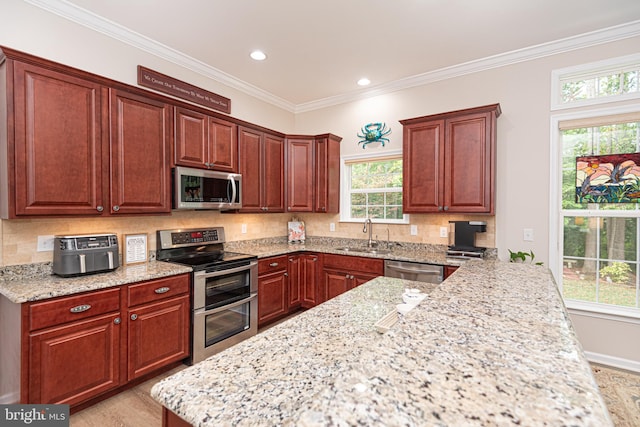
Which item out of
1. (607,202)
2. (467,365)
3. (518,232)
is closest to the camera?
(467,365)

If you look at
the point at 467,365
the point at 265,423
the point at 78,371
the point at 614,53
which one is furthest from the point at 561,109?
the point at 78,371

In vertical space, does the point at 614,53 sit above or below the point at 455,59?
below

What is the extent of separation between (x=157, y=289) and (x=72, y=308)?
55 cm

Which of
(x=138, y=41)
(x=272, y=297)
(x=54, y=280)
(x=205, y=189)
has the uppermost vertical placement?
(x=138, y=41)

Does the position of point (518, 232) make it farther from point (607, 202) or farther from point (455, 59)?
point (455, 59)

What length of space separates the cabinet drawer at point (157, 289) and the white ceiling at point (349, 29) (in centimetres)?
221

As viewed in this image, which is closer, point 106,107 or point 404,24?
point 106,107

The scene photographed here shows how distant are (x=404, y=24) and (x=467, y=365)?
286 cm

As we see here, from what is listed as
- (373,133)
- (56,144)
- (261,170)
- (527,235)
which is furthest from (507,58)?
(56,144)

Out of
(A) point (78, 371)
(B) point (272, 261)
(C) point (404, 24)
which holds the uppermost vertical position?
(C) point (404, 24)

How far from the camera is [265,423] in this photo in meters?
0.72

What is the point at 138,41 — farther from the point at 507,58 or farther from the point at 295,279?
the point at 507,58

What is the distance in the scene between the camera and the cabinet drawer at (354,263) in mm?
3430

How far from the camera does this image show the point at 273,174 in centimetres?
405
